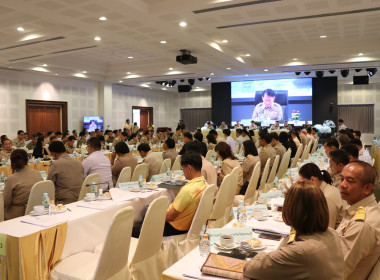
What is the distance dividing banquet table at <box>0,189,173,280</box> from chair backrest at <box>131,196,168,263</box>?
64 cm

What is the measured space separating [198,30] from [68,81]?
9.58m

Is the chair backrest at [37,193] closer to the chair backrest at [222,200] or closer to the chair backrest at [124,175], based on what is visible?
the chair backrest at [124,175]

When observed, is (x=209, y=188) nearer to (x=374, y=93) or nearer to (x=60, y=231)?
(x=60, y=231)

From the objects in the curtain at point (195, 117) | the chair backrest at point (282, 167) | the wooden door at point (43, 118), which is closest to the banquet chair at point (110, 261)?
the chair backrest at point (282, 167)

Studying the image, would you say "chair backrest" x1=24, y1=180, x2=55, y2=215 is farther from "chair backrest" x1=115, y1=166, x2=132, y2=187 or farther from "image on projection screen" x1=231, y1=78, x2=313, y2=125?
"image on projection screen" x1=231, y1=78, x2=313, y2=125

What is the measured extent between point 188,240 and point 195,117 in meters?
21.7

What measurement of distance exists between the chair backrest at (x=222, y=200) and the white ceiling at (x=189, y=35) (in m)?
3.84

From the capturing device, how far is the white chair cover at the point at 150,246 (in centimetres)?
267

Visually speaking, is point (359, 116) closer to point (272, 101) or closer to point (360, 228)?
point (272, 101)

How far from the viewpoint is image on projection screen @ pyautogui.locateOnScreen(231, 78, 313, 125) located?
1817 cm

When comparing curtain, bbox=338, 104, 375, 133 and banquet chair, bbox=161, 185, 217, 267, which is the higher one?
curtain, bbox=338, 104, 375, 133

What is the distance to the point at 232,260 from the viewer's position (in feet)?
6.68

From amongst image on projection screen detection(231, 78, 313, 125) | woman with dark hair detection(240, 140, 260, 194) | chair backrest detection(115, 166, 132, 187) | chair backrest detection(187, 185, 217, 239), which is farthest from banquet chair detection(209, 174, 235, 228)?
image on projection screen detection(231, 78, 313, 125)

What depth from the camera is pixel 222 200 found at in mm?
3912
